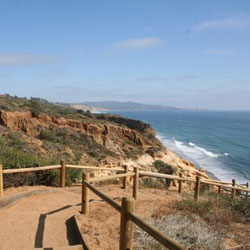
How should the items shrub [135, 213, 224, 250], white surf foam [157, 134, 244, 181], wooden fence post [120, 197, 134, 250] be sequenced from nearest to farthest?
wooden fence post [120, 197, 134, 250] → shrub [135, 213, 224, 250] → white surf foam [157, 134, 244, 181]

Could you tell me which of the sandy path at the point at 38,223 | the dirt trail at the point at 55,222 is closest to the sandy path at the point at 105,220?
the dirt trail at the point at 55,222

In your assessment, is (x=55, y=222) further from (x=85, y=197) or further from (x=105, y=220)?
(x=105, y=220)

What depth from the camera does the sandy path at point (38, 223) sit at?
490 cm

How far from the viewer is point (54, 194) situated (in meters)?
8.07

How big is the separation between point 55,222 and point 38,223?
1.15ft

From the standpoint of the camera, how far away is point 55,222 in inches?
229

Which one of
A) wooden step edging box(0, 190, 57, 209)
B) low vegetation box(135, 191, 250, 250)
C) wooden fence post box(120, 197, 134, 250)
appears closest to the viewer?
wooden fence post box(120, 197, 134, 250)

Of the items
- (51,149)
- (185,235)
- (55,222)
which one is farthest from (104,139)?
(185,235)

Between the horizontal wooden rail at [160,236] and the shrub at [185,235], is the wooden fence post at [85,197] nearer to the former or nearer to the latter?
the shrub at [185,235]

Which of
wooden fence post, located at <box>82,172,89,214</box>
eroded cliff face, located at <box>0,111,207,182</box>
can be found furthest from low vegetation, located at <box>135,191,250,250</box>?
eroded cliff face, located at <box>0,111,207,182</box>

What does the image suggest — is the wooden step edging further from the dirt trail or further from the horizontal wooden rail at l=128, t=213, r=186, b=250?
the horizontal wooden rail at l=128, t=213, r=186, b=250

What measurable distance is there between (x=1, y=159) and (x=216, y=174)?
95.9 ft

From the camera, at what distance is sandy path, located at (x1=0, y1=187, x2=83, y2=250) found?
16.1 ft

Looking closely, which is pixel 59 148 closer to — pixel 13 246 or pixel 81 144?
pixel 81 144
